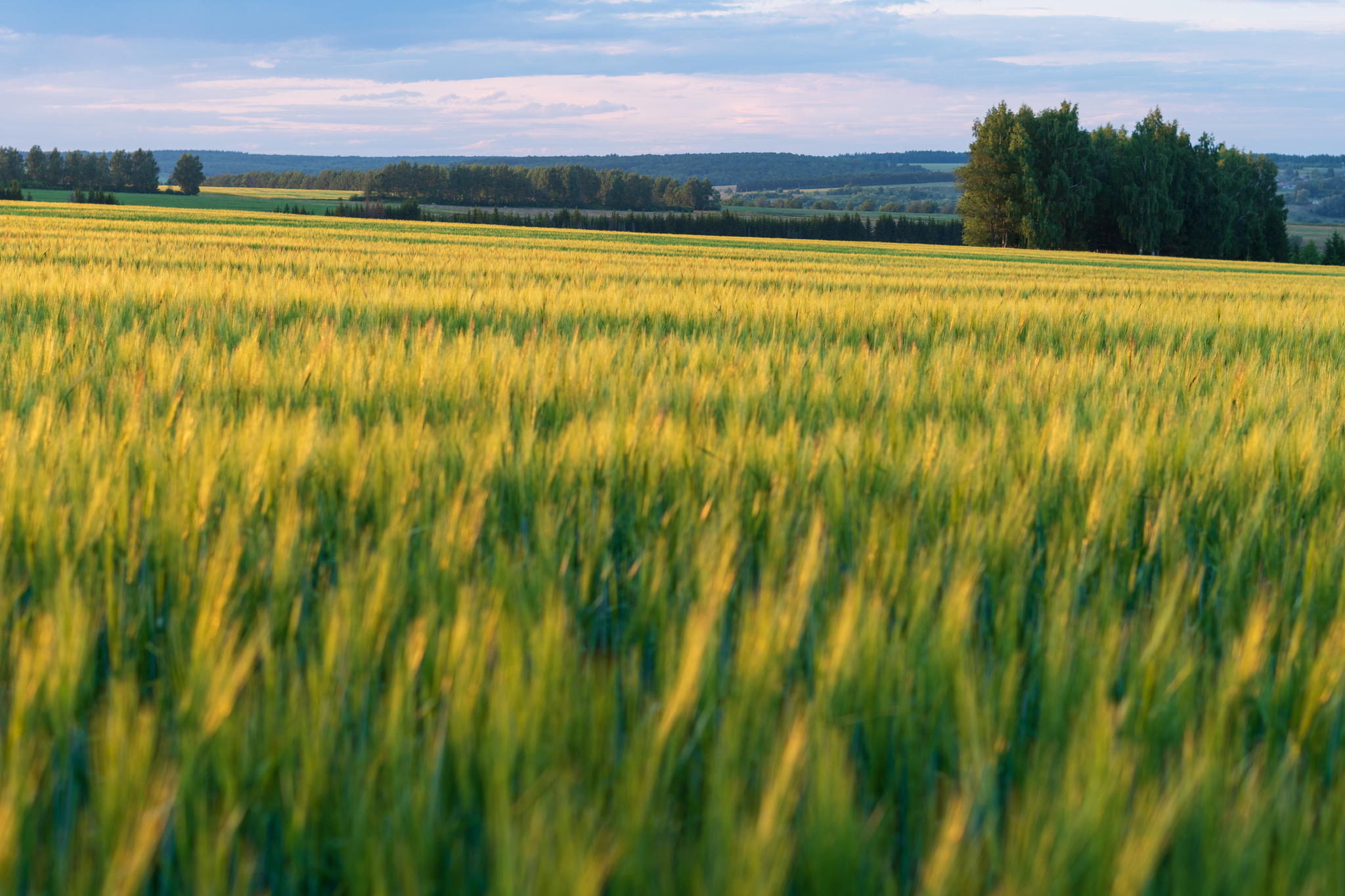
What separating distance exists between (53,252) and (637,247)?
14.7m

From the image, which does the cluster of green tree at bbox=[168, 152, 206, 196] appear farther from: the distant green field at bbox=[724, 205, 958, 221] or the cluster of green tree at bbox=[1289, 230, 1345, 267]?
the cluster of green tree at bbox=[1289, 230, 1345, 267]

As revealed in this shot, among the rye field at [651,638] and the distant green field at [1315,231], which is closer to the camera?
the rye field at [651,638]

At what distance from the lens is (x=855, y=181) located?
160 m

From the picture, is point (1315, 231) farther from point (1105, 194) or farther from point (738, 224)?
point (738, 224)

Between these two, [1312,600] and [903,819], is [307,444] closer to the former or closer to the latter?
[903,819]

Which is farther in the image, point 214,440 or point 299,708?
point 214,440

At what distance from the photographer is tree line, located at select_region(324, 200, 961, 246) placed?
6600 cm

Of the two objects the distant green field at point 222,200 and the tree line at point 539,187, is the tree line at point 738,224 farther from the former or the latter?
the tree line at point 539,187

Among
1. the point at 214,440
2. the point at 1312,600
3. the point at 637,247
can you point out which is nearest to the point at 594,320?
Answer: the point at 214,440

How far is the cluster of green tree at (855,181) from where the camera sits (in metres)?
158

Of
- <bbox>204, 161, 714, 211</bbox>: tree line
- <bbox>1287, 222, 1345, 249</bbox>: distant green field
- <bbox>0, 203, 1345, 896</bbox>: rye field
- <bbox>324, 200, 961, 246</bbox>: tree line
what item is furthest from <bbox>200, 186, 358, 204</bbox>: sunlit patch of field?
<bbox>1287, 222, 1345, 249</bbox>: distant green field

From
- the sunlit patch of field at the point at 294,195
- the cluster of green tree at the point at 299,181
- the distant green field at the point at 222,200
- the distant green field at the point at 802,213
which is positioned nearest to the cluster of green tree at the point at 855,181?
the distant green field at the point at 802,213

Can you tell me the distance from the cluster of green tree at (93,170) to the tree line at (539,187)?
23.9 meters

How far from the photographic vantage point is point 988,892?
2.33 ft
